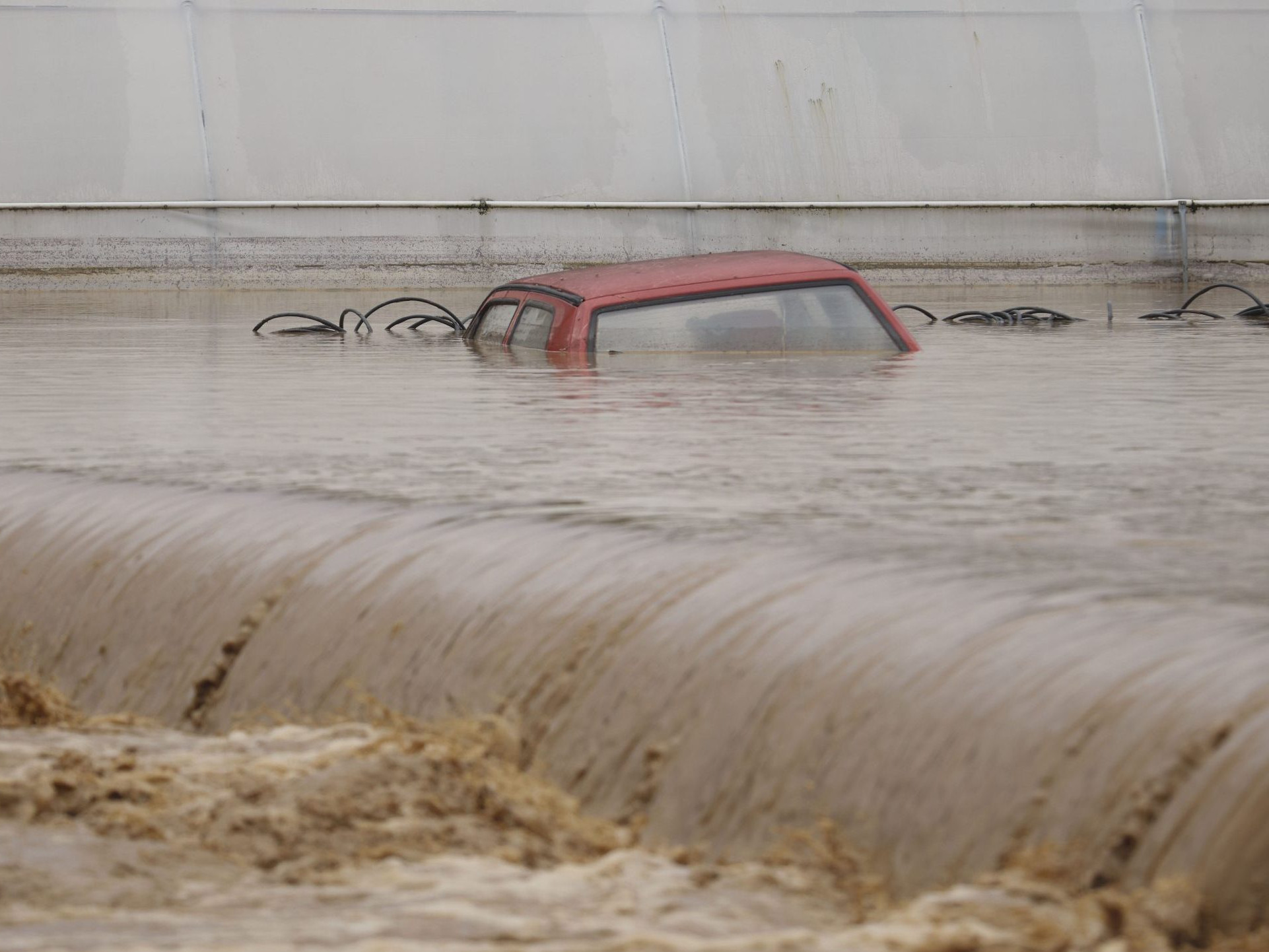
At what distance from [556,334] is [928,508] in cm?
430

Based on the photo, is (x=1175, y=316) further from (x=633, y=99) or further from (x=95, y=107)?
(x=95, y=107)

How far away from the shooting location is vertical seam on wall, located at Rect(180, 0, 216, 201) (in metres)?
13.4

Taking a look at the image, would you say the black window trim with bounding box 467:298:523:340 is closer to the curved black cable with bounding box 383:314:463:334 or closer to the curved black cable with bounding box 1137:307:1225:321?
the curved black cable with bounding box 383:314:463:334

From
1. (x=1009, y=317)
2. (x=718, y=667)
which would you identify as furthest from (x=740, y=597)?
(x=1009, y=317)

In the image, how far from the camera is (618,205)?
45.1 feet

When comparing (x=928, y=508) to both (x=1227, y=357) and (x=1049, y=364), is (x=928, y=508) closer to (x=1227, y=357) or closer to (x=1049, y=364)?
(x=1049, y=364)

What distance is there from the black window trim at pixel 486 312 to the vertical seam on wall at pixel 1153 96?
7833 mm

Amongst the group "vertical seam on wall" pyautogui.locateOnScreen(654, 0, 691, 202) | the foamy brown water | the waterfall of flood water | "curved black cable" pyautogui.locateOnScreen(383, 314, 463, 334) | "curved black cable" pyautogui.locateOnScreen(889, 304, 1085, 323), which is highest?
"vertical seam on wall" pyautogui.locateOnScreen(654, 0, 691, 202)

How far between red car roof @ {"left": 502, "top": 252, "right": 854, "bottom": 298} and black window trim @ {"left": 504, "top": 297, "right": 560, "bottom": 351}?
94 mm

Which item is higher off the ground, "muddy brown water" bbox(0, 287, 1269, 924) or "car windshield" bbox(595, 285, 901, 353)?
"car windshield" bbox(595, 285, 901, 353)

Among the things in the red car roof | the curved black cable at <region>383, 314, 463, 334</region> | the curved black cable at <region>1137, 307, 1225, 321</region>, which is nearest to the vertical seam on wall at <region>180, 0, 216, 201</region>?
the curved black cable at <region>383, 314, 463, 334</region>

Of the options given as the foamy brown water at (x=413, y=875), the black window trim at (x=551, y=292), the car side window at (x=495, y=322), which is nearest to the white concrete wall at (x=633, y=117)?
the car side window at (x=495, y=322)

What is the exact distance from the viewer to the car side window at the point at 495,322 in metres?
7.77

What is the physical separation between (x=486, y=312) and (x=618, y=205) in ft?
19.4
